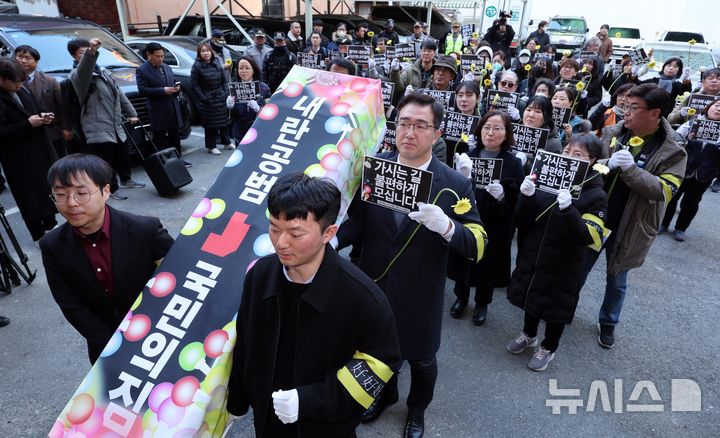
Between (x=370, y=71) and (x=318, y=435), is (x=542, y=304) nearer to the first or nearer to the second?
(x=318, y=435)

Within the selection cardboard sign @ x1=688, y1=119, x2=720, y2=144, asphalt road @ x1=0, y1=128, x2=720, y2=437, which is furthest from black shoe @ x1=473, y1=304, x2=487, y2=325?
cardboard sign @ x1=688, y1=119, x2=720, y2=144

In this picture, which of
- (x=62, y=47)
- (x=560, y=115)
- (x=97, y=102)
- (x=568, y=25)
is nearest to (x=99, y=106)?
(x=97, y=102)

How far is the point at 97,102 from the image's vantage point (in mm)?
5188

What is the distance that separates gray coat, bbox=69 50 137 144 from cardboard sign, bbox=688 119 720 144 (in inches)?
251

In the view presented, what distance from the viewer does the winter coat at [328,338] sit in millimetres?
1550

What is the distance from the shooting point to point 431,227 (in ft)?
6.88

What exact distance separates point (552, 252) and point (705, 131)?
117 inches

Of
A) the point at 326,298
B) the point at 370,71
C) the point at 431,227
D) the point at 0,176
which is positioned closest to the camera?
the point at 326,298

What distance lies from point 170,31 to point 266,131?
12.9m

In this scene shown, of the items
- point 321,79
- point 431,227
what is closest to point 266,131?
point 321,79

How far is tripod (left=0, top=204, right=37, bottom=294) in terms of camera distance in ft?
12.5

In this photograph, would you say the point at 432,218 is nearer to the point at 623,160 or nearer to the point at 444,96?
the point at 623,160

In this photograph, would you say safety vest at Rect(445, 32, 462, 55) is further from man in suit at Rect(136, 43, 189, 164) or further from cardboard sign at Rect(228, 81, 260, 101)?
man in suit at Rect(136, 43, 189, 164)

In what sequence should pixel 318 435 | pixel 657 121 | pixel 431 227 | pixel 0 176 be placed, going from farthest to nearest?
pixel 0 176 < pixel 657 121 < pixel 431 227 < pixel 318 435
